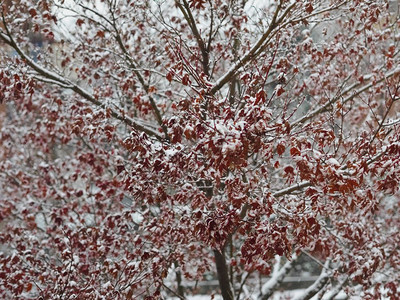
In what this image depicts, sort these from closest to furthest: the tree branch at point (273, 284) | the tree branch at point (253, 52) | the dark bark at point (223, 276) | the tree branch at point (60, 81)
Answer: the tree branch at point (253, 52)
the tree branch at point (60, 81)
the dark bark at point (223, 276)
the tree branch at point (273, 284)

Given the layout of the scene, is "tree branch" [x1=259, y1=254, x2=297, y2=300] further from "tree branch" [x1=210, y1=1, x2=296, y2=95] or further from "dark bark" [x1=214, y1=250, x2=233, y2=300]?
"tree branch" [x1=210, y1=1, x2=296, y2=95]

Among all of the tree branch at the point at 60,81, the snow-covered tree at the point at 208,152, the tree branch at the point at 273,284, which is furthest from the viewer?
the tree branch at the point at 273,284

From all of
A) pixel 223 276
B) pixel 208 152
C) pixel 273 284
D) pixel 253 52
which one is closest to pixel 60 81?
pixel 253 52

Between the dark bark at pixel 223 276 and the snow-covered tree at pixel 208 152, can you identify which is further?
the dark bark at pixel 223 276

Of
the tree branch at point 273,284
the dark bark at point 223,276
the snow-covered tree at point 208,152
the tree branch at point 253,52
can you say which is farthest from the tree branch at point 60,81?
the tree branch at point 273,284

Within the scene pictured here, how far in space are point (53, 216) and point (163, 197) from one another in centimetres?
343

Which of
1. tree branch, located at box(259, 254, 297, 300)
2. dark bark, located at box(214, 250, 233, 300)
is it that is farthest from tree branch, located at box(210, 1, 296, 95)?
tree branch, located at box(259, 254, 297, 300)

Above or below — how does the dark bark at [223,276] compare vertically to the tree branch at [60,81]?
below

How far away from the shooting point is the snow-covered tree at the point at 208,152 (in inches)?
163

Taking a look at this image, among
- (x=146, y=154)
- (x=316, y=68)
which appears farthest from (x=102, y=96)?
(x=316, y=68)

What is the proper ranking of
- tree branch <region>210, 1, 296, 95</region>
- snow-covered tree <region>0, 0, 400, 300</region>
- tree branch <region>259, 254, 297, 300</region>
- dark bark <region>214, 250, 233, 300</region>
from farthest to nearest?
1. tree branch <region>259, 254, 297, 300</region>
2. dark bark <region>214, 250, 233, 300</region>
3. tree branch <region>210, 1, 296, 95</region>
4. snow-covered tree <region>0, 0, 400, 300</region>

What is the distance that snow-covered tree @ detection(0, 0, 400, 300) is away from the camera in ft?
13.6

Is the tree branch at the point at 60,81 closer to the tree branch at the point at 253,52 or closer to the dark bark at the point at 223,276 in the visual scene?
the tree branch at the point at 253,52

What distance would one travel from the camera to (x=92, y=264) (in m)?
6.14
